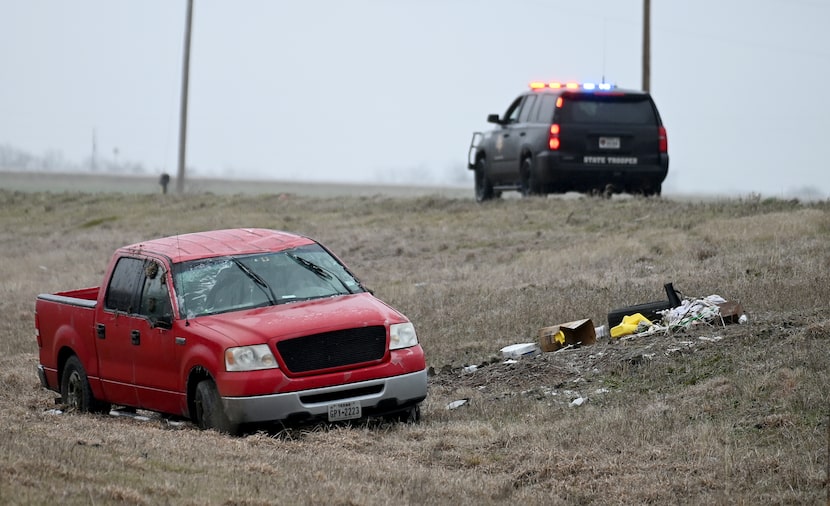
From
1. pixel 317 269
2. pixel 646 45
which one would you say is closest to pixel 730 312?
pixel 317 269

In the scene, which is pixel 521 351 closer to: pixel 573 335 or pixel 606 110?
pixel 573 335

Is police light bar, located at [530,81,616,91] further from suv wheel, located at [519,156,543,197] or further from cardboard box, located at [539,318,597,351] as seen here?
cardboard box, located at [539,318,597,351]

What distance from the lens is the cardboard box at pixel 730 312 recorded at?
12523 mm

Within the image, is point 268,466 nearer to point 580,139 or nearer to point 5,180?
point 580,139

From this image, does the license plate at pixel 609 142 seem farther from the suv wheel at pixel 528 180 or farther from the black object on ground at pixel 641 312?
the black object on ground at pixel 641 312

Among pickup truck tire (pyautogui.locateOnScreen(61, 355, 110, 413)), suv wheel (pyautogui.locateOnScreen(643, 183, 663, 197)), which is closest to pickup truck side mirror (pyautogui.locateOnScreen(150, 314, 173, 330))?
pickup truck tire (pyautogui.locateOnScreen(61, 355, 110, 413))

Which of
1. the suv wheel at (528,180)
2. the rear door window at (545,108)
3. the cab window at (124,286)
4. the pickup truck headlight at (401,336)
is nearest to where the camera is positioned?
the pickup truck headlight at (401,336)

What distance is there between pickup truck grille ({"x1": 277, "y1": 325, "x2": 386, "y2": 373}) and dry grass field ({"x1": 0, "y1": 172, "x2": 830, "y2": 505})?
488 millimetres

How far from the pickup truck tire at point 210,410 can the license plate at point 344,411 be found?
696mm

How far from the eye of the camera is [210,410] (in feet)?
33.0

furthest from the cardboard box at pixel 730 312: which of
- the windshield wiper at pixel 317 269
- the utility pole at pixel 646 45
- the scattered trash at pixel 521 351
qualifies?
the utility pole at pixel 646 45

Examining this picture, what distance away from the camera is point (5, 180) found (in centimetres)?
7088

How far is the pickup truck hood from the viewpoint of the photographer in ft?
32.8

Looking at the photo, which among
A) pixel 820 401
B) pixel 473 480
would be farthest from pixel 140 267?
pixel 820 401
